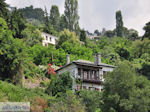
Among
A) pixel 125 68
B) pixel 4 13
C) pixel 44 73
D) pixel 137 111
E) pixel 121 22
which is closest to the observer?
pixel 137 111

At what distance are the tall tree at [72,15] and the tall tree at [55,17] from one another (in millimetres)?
11029

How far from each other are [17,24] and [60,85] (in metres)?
25.6

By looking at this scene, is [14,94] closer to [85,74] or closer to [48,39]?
[85,74]

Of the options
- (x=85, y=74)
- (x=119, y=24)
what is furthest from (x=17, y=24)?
(x=119, y=24)

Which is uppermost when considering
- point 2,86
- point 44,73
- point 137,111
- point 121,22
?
point 121,22

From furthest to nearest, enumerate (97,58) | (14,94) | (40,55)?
(40,55) < (97,58) < (14,94)

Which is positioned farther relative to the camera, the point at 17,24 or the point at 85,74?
the point at 17,24

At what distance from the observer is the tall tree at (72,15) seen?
74.6 m

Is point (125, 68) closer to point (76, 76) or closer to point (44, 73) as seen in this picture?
point (76, 76)

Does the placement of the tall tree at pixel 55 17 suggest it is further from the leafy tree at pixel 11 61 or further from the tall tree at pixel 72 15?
the leafy tree at pixel 11 61

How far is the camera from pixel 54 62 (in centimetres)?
4881

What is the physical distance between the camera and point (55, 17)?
86.4 metres

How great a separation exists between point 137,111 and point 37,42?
130ft

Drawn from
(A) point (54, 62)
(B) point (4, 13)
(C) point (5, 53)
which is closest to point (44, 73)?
(A) point (54, 62)
